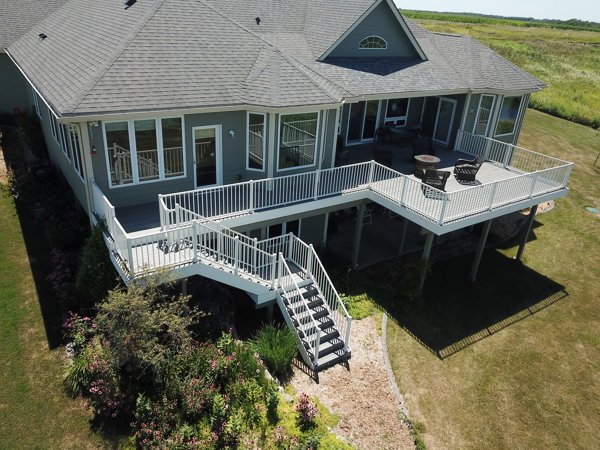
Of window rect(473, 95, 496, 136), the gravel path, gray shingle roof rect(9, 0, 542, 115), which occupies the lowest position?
the gravel path

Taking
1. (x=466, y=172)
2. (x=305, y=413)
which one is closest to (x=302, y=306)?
(x=305, y=413)

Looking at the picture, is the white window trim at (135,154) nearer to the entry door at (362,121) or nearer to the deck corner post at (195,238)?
the deck corner post at (195,238)

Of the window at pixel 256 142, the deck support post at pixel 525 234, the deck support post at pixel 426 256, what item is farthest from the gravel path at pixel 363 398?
the deck support post at pixel 525 234

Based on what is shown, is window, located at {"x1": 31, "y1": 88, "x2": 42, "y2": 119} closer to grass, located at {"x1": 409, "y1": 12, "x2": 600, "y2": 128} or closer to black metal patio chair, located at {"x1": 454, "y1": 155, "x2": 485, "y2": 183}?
black metal patio chair, located at {"x1": 454, "y1": 155, "x2": 485, "y2": 183}

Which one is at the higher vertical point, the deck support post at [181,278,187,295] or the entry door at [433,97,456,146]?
the entry door at [433,97,456,146]

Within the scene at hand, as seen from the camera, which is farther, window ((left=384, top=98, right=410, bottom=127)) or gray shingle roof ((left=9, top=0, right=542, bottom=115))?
window ((left=384, top=98, right=410, bottom=127))

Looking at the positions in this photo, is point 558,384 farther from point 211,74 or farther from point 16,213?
point 16,213

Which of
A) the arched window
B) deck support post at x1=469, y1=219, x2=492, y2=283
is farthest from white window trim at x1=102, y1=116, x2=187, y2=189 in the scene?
deck support post at x1=469, y1=219, x2=492, y2=283

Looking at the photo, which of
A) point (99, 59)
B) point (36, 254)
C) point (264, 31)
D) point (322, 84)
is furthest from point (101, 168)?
point (264, 31)

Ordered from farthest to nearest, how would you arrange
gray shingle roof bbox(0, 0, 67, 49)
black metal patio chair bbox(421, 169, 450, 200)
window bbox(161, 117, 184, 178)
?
gray shingle roof bbox(0, 0, 67, 49) → black metal patio chair bbox(421, 169, 450, 200) → window bbox(161, 117, 184, 178)

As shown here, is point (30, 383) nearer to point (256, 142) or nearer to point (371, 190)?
point (256, 142)
